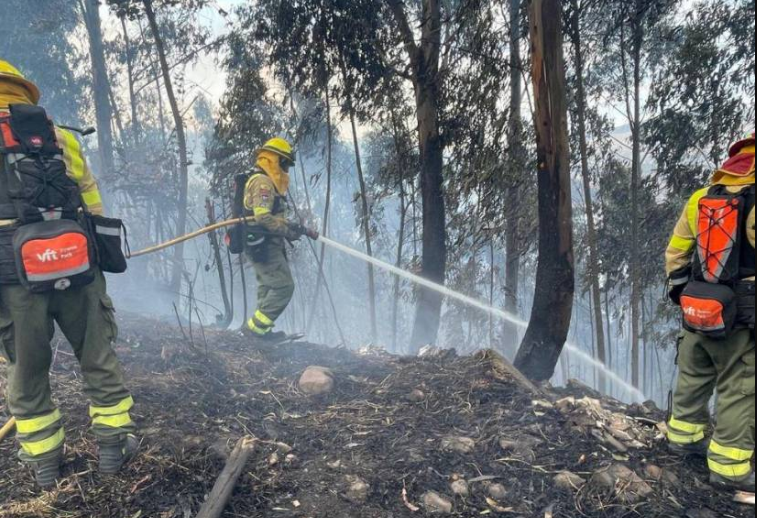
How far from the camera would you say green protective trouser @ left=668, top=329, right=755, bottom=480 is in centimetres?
262

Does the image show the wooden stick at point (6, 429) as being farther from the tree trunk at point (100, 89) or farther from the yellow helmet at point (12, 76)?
the tree trunk at point (100, 89)

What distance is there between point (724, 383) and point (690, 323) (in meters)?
0.36

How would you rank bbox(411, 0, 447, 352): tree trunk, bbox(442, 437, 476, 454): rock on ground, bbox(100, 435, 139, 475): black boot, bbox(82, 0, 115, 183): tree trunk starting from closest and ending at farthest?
bbox(100, 435, 139, 475): black boot, bbox(442, 437, 476, 454): rock on ground, bbox(411, 0, 447, 352): tree trunk, bbox(82, 0, 115, 183): tree trunk

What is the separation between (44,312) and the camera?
2598mm

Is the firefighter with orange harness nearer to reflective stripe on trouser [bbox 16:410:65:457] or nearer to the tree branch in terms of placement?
reflective stripe on trouser [bbox 16:410:65:457]

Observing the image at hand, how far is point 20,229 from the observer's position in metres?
2.48

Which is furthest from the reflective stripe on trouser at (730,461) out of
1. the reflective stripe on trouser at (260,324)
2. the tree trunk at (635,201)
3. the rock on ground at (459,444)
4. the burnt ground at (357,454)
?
the tree trunk at (635,201)

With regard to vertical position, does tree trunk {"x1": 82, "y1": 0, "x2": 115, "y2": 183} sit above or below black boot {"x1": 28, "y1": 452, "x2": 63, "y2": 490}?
above

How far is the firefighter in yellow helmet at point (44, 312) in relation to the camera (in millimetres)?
2504

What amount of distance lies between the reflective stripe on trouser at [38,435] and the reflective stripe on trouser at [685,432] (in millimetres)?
3413

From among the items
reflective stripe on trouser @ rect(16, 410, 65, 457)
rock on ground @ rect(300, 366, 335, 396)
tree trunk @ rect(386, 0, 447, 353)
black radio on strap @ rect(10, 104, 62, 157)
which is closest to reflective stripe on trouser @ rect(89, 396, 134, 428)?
reflective stripe on trouser @ rect(16, 410, 65, 457)

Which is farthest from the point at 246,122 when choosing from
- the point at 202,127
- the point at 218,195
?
the point at 202,127

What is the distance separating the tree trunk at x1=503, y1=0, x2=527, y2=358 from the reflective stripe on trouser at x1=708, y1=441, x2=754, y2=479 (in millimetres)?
4637

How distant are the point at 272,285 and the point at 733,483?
4356mm
